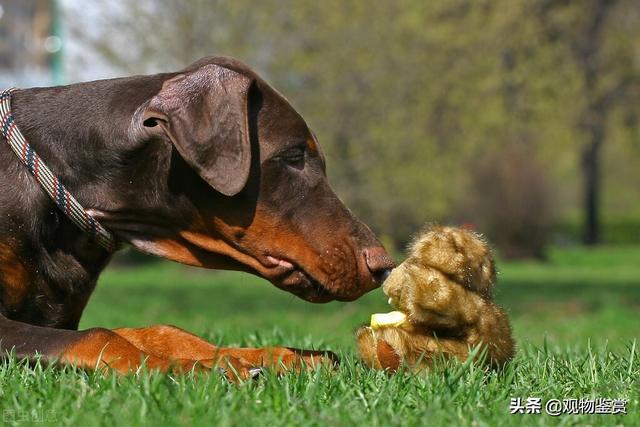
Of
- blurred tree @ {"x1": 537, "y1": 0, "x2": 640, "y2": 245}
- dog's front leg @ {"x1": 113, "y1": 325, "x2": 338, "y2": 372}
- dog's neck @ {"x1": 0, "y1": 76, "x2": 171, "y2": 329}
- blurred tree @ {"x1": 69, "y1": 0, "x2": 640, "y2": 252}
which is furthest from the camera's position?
blurred tree @ {"x1": 69, "y1": 0, "x2": 640, "y2": 252}

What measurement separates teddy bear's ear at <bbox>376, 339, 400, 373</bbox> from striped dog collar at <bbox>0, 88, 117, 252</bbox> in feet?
4.40

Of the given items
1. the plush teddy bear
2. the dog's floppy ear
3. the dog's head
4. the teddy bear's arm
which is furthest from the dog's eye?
the teddy bear's arm

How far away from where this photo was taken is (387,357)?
3543 mm

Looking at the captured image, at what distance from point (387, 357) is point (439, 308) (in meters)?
0.28

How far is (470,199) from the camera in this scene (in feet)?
90.5

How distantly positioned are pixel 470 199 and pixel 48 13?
12.4m

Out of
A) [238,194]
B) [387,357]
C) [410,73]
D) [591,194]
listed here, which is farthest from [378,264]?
[591,194]

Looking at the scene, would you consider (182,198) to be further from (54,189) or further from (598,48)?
(598,48)

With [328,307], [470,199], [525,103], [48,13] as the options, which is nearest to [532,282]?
[525,103]

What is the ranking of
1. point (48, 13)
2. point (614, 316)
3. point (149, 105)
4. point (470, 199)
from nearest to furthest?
point (149, 105)
point (614, 316)
point (48, 13)
point (470, 199)

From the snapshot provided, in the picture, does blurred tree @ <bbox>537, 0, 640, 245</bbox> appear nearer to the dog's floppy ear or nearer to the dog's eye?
the dog's eye

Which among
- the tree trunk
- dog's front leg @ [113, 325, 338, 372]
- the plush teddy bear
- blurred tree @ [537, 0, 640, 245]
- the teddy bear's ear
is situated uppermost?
blurred tree @ [537, 0, 640, 245]

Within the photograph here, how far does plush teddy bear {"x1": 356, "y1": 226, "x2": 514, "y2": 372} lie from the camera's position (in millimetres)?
3441

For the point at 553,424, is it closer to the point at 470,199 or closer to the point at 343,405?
the point at 343,405
